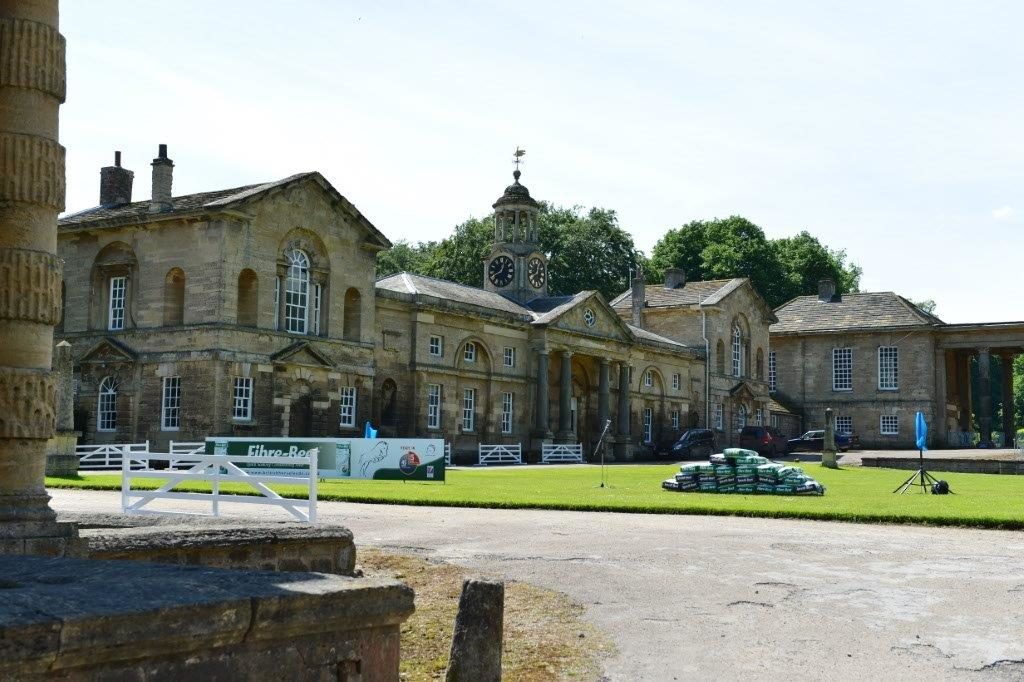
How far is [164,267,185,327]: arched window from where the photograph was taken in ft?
126

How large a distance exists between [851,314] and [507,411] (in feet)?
108

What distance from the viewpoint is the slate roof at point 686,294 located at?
218ft

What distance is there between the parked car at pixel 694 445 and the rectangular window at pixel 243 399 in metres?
25.0

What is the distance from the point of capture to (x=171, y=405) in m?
37.7

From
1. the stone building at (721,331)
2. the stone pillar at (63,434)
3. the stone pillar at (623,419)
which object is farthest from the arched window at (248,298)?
the stone building at (721,331)

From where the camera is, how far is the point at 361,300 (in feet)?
141

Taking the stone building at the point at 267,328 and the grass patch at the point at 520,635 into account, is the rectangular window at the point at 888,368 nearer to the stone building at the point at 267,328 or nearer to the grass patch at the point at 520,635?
the stone building at the point at 267,328

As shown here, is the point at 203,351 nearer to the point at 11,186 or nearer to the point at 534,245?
the point at 534,245

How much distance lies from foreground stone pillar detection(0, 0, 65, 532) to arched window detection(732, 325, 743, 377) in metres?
61.7

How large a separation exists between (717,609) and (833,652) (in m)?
1.71

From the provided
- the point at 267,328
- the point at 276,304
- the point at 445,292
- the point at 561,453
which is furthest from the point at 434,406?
the point at 267,328

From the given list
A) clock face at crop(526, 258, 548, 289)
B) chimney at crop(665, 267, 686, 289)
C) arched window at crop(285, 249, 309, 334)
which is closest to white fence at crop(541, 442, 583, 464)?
clock face at crop(526, 258, 548, 289)

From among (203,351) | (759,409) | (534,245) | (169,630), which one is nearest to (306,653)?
(169,630)

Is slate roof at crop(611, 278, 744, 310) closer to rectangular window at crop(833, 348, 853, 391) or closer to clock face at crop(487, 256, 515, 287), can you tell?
rectangular window at crop(833, 348, 853, 391)
